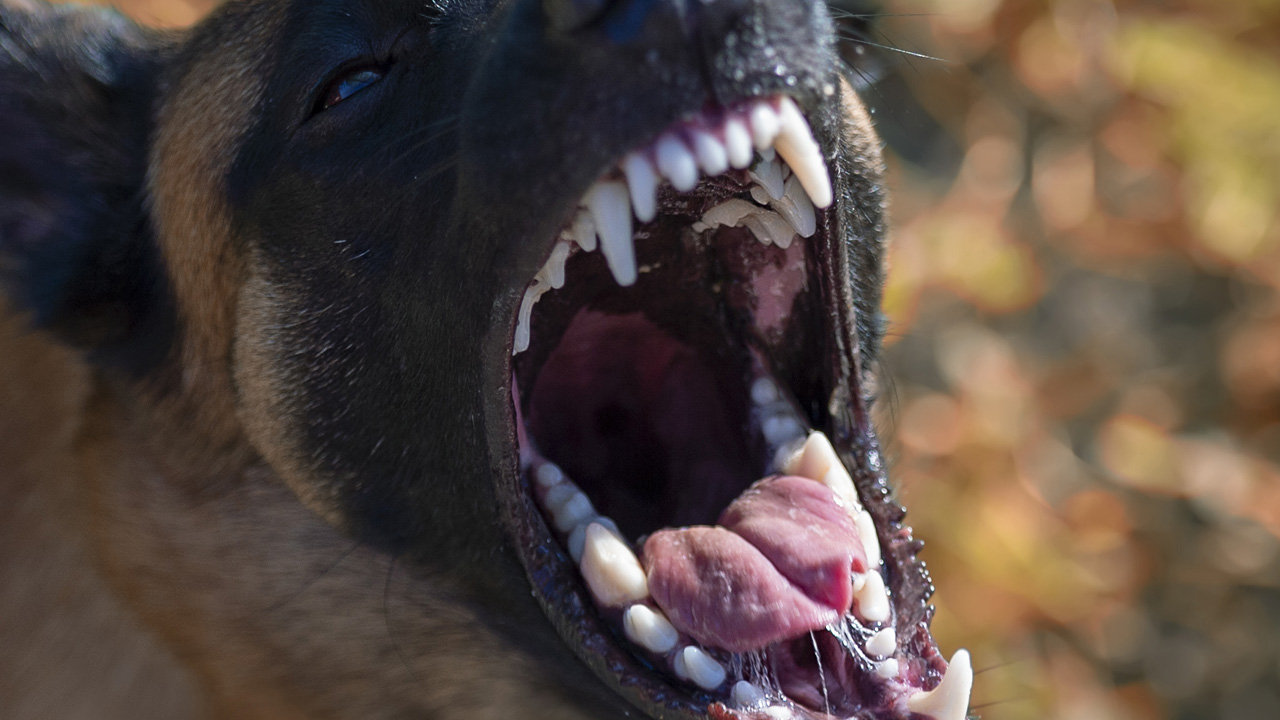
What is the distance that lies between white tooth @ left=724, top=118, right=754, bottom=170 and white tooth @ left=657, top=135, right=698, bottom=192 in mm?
50

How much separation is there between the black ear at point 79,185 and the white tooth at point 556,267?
2.84 feet

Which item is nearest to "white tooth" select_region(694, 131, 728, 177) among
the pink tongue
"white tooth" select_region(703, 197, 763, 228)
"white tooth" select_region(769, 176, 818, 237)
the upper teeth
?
the upper teeth

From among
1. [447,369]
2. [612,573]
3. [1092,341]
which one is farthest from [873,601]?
[1092,341]

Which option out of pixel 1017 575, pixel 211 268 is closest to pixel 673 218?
pixel 211 268

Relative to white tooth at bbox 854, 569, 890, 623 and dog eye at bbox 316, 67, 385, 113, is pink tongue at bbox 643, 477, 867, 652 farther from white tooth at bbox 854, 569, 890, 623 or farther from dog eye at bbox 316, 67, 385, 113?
dog eye at bbox 316, 67, 385, 113

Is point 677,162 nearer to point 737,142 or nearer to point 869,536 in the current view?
point 737,142

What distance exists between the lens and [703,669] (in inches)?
70.9

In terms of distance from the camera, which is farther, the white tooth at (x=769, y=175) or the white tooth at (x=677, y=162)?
the white tooth at (x=769, y=175)

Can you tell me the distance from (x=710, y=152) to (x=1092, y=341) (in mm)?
2793

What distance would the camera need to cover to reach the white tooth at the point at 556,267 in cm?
188

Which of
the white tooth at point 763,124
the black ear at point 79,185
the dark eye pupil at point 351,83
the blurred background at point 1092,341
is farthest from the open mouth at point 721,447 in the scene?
the blurred background at point 1092,341

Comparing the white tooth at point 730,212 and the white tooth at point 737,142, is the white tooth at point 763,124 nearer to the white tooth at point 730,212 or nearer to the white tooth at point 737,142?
the white tooth at point 737,142

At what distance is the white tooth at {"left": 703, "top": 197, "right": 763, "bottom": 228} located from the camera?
209 centimetres

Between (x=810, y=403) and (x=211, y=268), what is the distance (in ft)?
3.67
